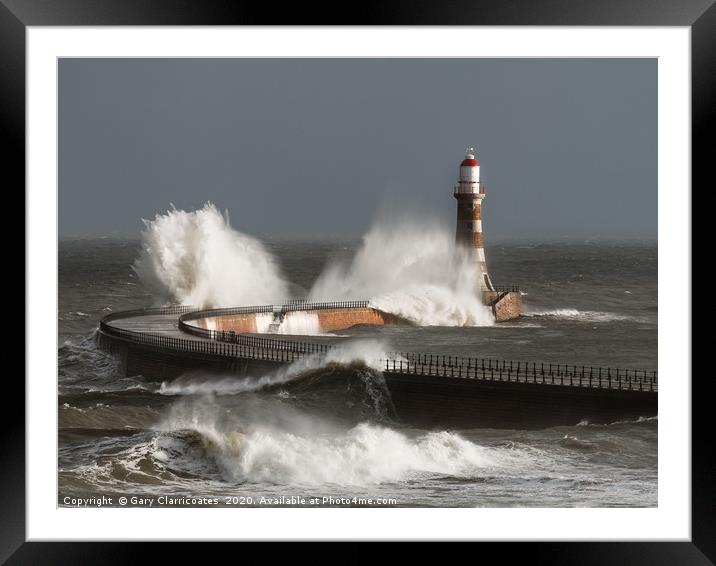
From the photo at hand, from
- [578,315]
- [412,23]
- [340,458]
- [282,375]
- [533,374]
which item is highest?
[412,23]

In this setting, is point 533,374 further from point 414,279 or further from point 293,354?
point 414,279

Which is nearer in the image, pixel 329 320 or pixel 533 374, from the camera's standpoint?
pixel 533 374

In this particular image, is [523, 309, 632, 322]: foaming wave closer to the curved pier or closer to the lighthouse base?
the lighthouse base

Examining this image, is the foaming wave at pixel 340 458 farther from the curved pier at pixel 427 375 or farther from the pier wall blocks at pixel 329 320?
the pier wall blocks at pixel 329 320

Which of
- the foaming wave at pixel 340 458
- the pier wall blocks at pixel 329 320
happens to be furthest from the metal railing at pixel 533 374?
the pier wall blocks at pixel 329 320

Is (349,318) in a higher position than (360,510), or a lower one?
higher

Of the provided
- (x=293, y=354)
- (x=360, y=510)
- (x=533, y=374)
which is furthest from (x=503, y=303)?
(x=360, y=510)

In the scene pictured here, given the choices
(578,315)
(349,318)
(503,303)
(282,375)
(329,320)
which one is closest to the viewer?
(282,375)
